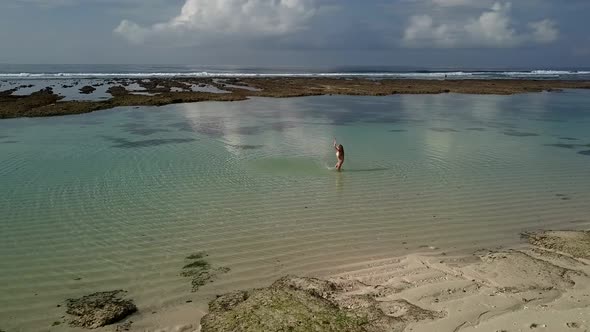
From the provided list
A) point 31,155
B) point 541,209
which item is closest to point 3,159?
point 31,155

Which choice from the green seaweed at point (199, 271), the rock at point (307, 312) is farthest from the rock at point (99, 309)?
the rock at point (307, 312)

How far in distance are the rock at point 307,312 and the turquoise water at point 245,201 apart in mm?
592

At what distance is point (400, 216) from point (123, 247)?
569 centimetres

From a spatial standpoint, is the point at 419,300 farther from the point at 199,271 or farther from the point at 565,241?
the point at 565,241

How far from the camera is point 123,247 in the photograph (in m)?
8.52

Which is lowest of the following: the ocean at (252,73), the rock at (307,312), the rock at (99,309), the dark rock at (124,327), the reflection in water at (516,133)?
the dark rock at (124,327)

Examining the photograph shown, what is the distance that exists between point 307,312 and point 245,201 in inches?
219

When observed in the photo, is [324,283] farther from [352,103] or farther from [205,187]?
[352,103]

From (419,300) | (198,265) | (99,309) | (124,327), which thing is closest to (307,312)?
(419,300)

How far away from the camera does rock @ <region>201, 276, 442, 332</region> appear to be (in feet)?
18.6

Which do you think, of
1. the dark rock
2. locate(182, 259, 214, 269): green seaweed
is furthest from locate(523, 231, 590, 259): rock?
the dark rock

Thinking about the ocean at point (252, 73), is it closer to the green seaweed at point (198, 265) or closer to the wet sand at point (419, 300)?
the green seaweed at point (198, 265)

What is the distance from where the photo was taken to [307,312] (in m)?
5.93

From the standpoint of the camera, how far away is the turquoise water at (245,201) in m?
7.62
